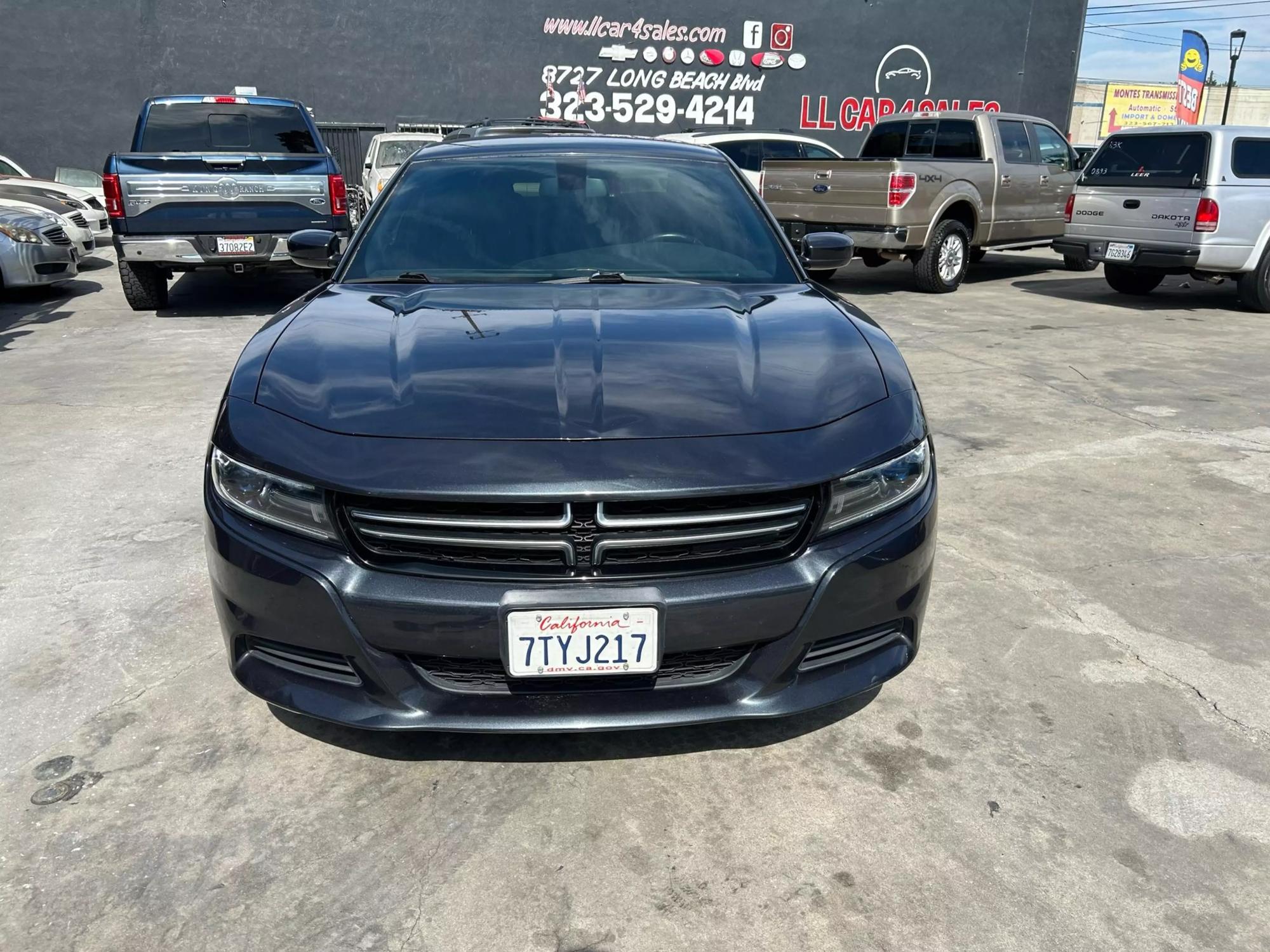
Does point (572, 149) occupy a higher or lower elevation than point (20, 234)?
higher

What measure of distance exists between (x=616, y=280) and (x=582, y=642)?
161 cm

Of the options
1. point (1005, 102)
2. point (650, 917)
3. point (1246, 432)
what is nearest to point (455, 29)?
point (1005, 102)

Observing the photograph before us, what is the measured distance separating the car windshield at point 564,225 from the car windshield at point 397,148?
37.0ft

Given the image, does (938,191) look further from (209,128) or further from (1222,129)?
(209,128)

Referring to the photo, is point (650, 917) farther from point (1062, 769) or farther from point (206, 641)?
point (206, 641)

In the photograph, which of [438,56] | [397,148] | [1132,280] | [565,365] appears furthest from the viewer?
[438,56]

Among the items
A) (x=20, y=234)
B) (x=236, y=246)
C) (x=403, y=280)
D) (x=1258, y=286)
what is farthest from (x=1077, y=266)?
(x=403, y=280)

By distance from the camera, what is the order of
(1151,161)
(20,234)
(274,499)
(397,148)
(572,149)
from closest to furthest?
1. (274,499)
2. (572,149)
3. (20,234)
4. (1151,161)
5. (397,148)

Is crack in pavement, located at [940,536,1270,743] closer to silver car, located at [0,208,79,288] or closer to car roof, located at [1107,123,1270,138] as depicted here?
car roof, located at [1107,123,1270,138]

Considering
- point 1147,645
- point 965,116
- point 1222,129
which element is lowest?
point 1147,645

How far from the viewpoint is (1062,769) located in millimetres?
2732

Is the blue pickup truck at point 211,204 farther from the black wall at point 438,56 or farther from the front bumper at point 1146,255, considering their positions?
the black wall at point 438,56

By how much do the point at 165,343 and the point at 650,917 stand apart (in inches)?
306

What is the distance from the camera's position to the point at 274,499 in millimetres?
2387
